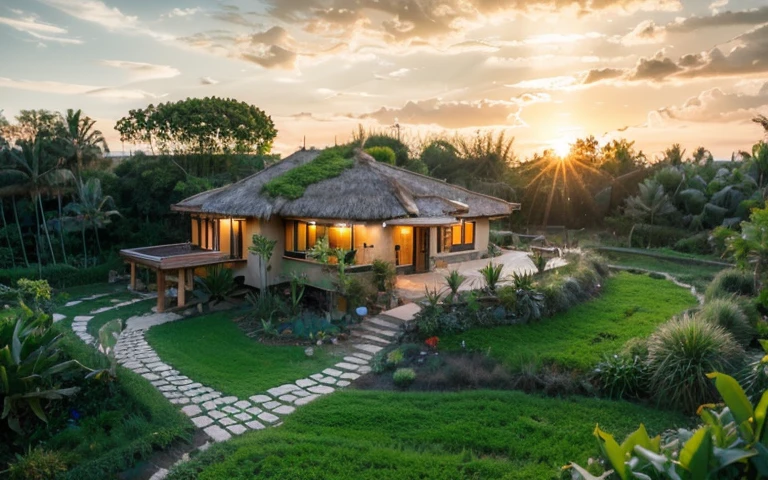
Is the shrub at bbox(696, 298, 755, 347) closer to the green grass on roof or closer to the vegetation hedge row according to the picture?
the green grass on roof

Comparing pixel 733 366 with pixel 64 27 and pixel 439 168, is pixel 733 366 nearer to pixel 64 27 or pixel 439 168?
pixel 64 27

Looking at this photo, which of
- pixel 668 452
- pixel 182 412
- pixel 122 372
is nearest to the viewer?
pixel 668 452

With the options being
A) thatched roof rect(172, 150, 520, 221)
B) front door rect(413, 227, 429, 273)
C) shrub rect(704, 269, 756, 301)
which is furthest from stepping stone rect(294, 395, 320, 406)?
shrub rect(704, 269, 756, 301)

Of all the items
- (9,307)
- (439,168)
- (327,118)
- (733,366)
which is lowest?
(9,307)

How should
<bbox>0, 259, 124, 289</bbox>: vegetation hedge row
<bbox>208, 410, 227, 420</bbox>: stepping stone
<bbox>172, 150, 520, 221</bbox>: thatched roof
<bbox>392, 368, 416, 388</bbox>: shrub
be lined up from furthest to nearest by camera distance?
1. <bbox>0, 259, 124, 289</bbox>: vegetation hedge row
2. <bbox>172, 150, 520, 221</bbox>: thatched roof
3. <bbox>392, 368, 416, 388</bbox>: shrub
4. <bbox>208, 410, 227, 420</bbox>: stepping stone

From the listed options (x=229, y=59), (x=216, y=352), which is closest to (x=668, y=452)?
(x=216, y=352)

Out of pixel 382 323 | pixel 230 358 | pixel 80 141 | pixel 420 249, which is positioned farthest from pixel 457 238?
pixel 80 141

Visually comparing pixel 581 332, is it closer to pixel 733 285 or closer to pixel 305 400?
pixel 733 285
